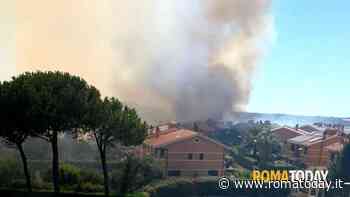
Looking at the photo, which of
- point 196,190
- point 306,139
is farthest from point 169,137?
point 306,139

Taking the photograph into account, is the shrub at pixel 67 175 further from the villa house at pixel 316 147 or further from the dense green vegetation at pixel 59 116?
the villa house at pixel 316 147

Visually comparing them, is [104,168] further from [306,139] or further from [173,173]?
[306,139]

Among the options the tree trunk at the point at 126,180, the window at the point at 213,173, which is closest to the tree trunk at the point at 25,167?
the tree trunk at the point at 126,180

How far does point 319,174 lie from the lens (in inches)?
776

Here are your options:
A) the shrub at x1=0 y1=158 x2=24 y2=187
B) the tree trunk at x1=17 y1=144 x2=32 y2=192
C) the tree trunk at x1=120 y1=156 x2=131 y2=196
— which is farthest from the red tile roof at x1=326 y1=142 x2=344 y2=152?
the shrub at x1=0 y1=158 x2=24 y2=187

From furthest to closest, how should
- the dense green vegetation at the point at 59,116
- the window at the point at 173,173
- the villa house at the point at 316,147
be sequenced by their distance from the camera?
the villa house at the point at 316,147 < the window at the point at 173,173 < the dense green vegetation at the point at 59,116

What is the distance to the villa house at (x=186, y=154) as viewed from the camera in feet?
64.2

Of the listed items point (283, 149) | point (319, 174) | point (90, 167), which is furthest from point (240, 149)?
point (90, 167)

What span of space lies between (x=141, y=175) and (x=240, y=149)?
18.3 ft

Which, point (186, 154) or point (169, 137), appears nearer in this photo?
point (186, 154)

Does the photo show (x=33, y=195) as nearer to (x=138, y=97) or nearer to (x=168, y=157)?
(x=168, y=157)

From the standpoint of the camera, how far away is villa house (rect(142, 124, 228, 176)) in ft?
64.2

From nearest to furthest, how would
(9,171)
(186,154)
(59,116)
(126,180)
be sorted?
(59,116) → (126,180) → (9,171) → (186,154)

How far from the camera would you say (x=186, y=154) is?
19688mm
